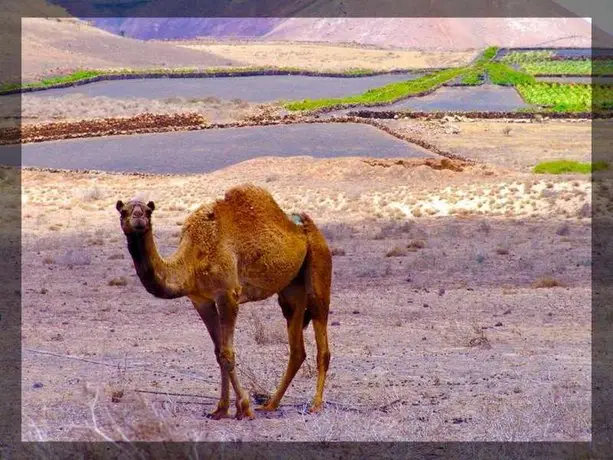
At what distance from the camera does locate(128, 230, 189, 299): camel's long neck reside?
7969 millimetres

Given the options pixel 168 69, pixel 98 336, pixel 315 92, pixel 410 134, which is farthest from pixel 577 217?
pixel 168 69

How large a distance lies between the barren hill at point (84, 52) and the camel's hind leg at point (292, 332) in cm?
8335

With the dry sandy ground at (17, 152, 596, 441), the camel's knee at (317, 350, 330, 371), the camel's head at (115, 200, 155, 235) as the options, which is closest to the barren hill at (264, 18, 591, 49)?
the dry sandy ground at (17, 152, 596, 441)

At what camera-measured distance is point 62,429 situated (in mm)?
8375

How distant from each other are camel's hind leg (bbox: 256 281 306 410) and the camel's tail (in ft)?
0.25

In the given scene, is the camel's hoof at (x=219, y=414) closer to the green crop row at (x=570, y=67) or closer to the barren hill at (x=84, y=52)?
the barren hill at (x=84, y=52)

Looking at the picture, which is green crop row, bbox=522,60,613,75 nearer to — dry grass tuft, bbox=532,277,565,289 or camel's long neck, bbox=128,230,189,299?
dry grass tuft, bbox=532,277,565,289

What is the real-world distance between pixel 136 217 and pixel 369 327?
281 inches

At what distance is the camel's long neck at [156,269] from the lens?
7.97 m

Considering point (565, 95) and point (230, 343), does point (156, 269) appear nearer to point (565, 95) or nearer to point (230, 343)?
point (230, 343)

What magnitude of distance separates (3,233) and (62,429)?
1775 centimetres

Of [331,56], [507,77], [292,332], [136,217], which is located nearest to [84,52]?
[507,77]

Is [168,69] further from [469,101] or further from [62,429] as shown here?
[62,429]

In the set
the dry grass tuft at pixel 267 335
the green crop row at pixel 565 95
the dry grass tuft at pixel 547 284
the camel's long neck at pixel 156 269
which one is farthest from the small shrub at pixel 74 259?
the green crop row at pixel 565 95
